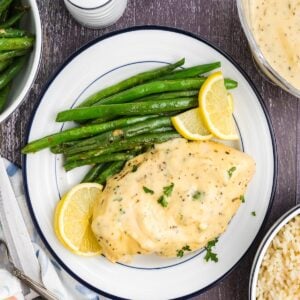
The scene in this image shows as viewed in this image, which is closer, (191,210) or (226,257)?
(191,210)

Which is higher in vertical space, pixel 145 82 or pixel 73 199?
pixel 145 82

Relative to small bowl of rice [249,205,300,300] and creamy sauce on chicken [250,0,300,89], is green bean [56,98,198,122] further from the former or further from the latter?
small bowl of rice [249,205,300,300]

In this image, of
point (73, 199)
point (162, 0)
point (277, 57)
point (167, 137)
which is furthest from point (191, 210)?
point (162, 0)

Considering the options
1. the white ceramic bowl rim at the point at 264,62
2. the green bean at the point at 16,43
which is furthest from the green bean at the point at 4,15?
the white ceramic bowl rim at the point at 264,62

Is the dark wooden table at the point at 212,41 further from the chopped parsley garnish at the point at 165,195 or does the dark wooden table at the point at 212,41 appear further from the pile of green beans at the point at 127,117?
the chopped parsley garnish at the point at 165,195

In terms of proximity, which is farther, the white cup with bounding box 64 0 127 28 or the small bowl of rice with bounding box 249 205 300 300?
the small bowl of rice with bounding box 249 205 300 300

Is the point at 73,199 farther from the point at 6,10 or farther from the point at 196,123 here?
the point at 6,10

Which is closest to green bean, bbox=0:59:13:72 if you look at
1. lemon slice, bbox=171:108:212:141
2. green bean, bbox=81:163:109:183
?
green bean, bbox=81:163:109:183

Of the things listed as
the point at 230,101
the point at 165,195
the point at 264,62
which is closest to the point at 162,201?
the point at 165,195
